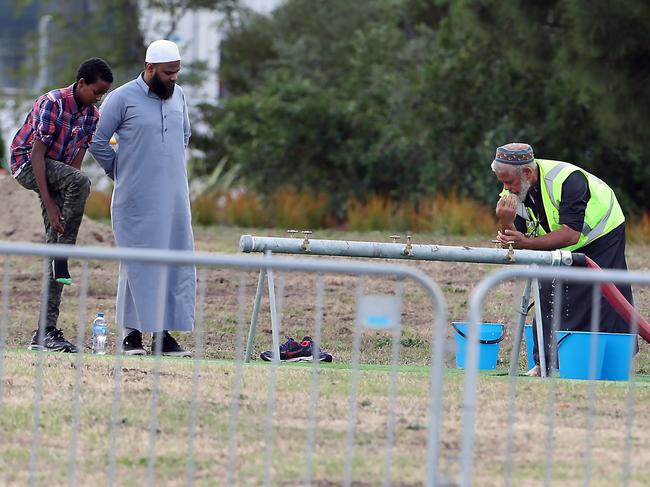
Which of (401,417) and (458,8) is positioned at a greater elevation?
(458,8)

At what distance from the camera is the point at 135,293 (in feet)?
26.7

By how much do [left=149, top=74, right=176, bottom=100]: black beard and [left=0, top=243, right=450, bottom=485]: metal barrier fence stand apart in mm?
1697

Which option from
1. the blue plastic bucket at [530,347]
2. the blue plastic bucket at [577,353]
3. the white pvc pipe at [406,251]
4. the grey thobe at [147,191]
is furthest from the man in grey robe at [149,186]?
the blue plastic bucket at [577,353]

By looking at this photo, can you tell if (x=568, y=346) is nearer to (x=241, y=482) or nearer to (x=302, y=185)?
(x=241, y=482)

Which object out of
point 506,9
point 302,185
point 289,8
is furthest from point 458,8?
point 289,8

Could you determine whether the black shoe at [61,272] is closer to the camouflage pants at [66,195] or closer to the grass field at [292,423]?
the camouflage pants at [66,195]

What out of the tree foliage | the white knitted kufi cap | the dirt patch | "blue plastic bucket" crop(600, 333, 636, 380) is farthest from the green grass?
the tree foliage

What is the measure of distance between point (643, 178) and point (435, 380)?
17806 mm

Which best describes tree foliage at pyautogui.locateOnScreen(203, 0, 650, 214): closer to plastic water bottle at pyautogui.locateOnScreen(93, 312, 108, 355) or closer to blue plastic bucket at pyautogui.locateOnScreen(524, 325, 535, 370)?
blue plastic bucket at pyautogui.locateOnScreen(524, 325, 535, 370)

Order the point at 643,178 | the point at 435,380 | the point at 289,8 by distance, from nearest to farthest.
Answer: the point at 435,380 → the point at 643,178 → the point at 289,8

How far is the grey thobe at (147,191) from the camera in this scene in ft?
26.8

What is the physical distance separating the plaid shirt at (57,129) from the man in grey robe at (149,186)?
4.5 inches

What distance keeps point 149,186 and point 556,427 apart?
3.27m

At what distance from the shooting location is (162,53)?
8039 mm
